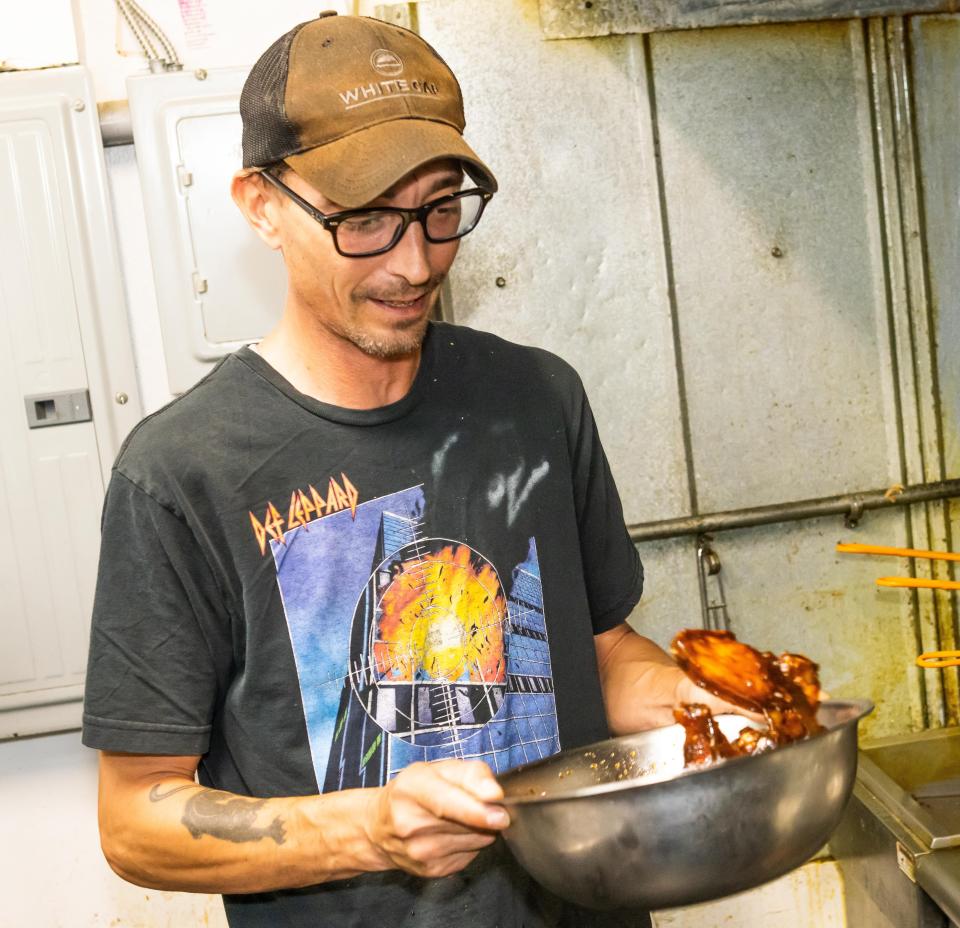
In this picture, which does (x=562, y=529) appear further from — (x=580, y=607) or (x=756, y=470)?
(x=756, y=470)

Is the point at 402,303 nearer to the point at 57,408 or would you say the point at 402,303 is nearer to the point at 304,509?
the point at 304,509

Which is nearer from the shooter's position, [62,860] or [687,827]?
[687,827]

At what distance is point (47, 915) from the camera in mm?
2557

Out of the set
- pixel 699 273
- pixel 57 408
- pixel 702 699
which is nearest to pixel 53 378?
pixel 57 408

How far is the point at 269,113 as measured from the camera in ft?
4.22

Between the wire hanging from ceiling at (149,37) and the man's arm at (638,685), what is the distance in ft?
4.83

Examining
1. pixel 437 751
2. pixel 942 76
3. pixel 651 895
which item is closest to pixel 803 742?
pixel 651 895

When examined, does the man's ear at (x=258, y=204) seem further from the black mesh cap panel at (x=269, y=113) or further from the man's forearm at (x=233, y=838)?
the man's forearm at (x=233, y=838)

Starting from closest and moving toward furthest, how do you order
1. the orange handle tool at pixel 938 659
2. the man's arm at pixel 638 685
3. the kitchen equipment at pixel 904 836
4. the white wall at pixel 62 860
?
the man's arm at pixel 638 685, the kitchen equipment at pixel 904 836, the orange handle tool at pixel 938 659, the white wall at pixel 62 860

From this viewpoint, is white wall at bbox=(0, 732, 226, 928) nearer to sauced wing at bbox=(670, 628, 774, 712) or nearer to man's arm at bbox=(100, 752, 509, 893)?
man's arm at bbox=(100, 752, 509, 893)

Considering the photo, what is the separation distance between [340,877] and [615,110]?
1.62 m

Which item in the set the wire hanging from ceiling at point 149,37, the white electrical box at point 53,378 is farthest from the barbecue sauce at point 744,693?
the wire hanging from ceiling at point 149,37

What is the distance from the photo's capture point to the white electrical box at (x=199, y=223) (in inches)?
86.9

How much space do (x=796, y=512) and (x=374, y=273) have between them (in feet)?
4.58
